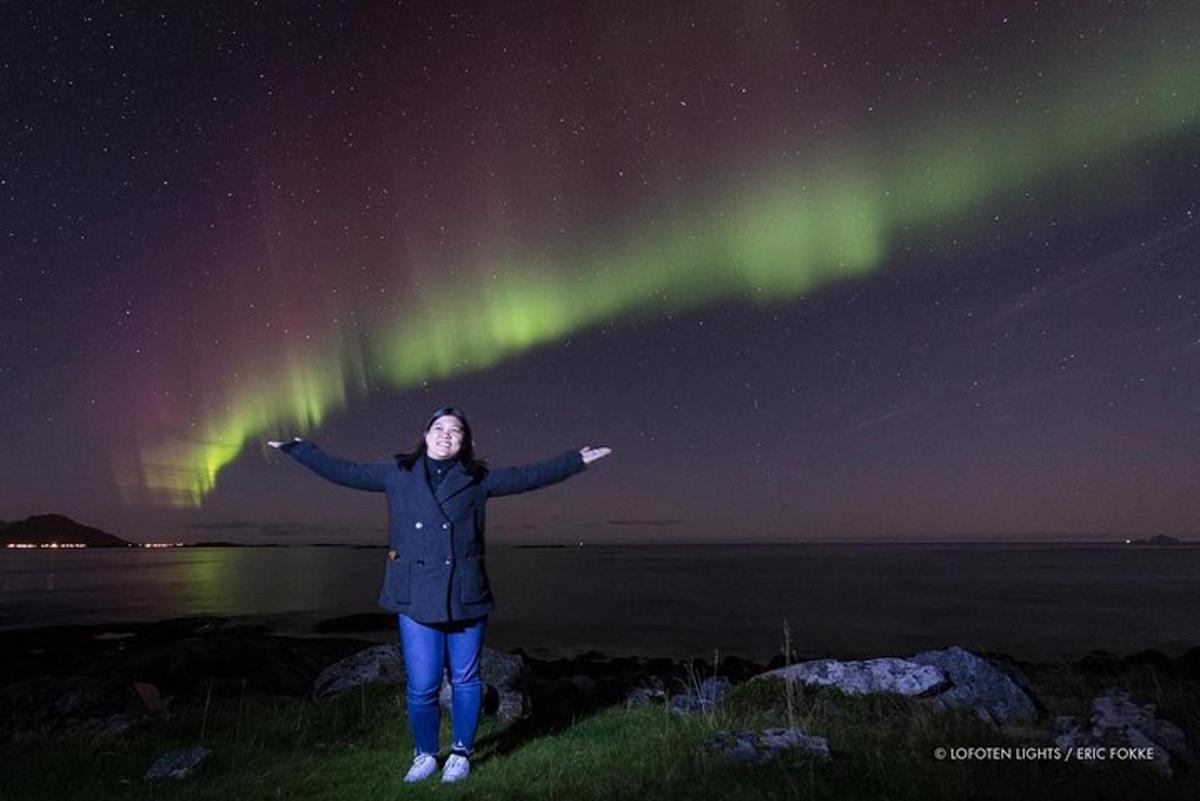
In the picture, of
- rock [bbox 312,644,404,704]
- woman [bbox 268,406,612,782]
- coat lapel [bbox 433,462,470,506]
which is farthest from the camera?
rock [bbox 312,644,404,704]

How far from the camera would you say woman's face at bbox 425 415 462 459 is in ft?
21.6

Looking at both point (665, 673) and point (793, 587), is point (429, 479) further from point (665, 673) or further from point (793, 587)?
point (793, 587)

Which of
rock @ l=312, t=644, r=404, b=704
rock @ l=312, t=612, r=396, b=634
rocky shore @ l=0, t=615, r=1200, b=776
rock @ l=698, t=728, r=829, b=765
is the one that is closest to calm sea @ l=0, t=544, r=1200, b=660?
rock @ l=312, t=612, r=396, b=634

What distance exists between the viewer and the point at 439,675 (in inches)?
257

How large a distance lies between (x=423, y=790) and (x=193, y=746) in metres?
3.25

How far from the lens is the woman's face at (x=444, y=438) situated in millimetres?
6590

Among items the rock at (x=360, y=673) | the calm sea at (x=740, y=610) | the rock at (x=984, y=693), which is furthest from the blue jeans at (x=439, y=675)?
the calm sea at (x=740, y=610)

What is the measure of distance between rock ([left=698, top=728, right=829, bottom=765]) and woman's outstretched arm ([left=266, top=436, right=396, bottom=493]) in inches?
145

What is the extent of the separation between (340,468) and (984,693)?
7807 mm

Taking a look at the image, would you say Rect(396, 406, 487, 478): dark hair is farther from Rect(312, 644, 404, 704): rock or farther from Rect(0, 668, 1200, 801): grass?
Rect(312, 644, 404, 704): rock

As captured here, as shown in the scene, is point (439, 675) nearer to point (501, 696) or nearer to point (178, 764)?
point (178, 764)

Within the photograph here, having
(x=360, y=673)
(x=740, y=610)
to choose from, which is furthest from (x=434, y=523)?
(x=740, y=610)

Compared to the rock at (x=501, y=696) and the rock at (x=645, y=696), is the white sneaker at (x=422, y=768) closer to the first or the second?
the rock at (x=501, y=696)

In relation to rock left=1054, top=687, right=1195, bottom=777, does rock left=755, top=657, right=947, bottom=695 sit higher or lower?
lower
